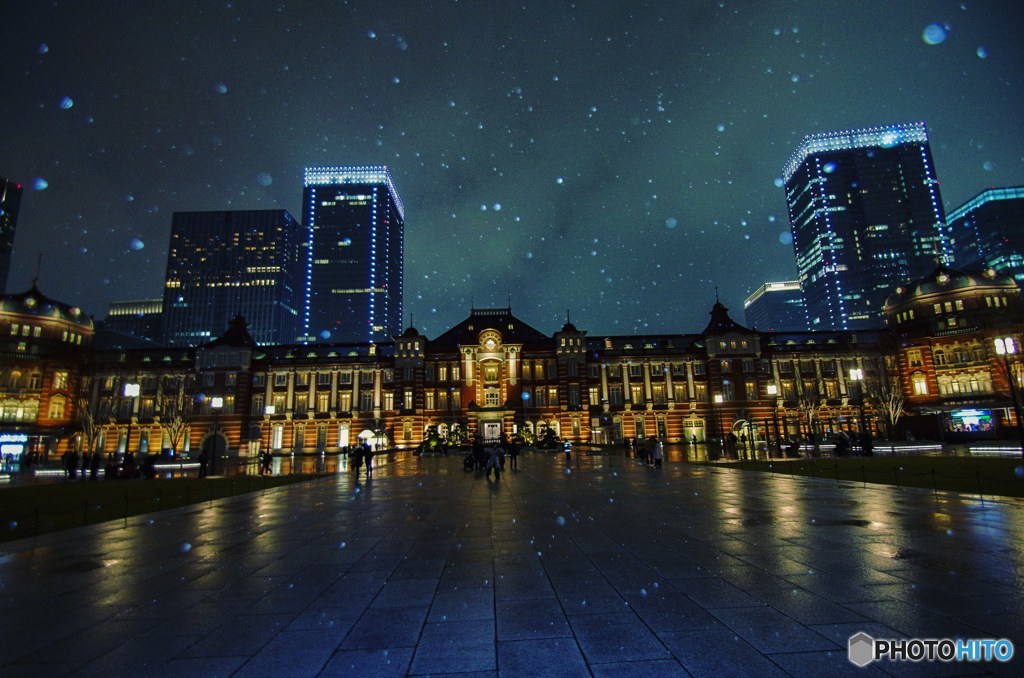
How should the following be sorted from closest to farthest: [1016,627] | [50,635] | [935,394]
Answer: [1016,627] < [50,635] < [935,394]

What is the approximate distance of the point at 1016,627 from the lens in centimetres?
516

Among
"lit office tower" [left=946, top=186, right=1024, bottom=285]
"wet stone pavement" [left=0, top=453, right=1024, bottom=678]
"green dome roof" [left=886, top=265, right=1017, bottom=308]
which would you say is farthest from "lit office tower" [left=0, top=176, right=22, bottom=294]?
"lit office tower" [left=946, top=186, right=1024, bottom=285]

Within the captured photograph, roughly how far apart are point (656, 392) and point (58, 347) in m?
76.8

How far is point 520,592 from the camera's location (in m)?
6.81

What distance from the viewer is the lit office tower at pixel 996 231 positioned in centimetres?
13400

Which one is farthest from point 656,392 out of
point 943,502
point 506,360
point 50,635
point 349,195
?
point 349,195

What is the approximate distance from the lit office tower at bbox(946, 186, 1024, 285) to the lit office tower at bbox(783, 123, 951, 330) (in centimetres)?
588

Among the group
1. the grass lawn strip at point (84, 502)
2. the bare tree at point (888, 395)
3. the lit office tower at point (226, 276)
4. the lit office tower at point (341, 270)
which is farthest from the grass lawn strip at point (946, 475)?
the lit office tower at point (341, 270)

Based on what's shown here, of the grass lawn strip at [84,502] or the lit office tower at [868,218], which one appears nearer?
the grass lawn strip at [84,502]

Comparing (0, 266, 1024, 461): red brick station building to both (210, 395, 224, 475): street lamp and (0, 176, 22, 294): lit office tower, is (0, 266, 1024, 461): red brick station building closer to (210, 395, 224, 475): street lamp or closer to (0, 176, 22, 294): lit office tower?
(210, 395, 224, 475): street lamp

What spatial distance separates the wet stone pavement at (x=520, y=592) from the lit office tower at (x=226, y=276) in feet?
582

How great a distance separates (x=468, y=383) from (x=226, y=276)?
144 m

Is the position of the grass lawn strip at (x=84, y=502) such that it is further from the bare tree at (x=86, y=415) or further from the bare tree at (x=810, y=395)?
the bare tree at (x=810, y=395)

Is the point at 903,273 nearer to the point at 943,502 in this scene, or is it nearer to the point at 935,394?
the point at 935,394
